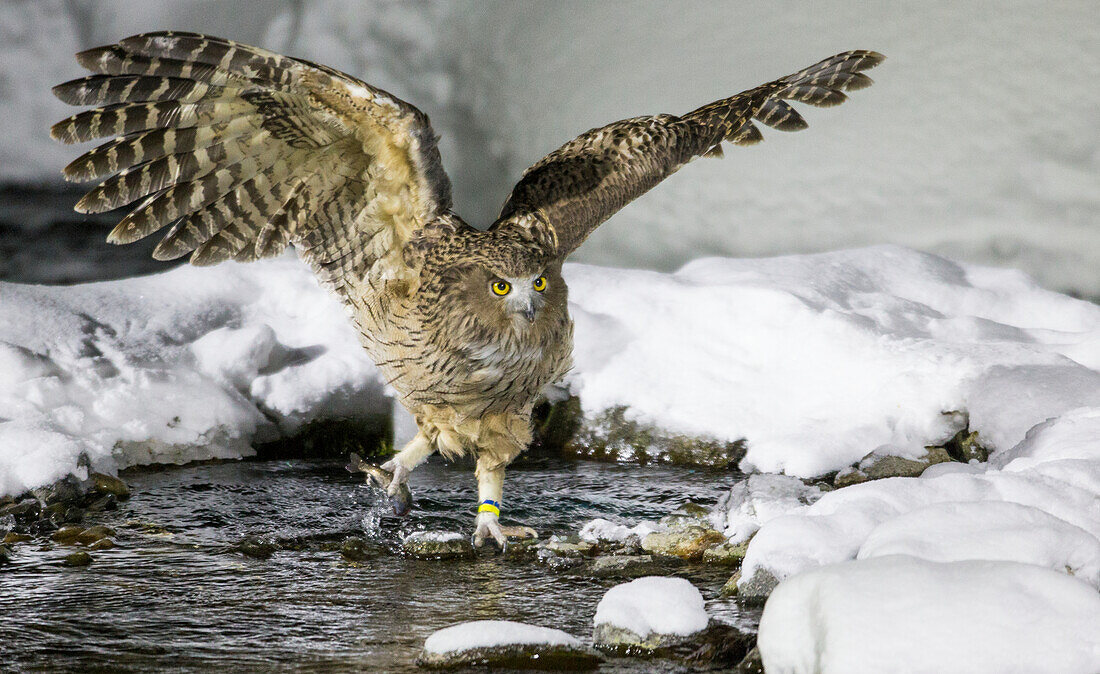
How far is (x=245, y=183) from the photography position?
3.99 metres

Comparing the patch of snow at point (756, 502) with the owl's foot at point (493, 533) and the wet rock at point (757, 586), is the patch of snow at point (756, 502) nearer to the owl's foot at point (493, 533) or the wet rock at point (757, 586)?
the wet rock at point (757, 586)

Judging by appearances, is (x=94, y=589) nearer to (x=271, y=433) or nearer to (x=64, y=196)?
(x=271, y=433)

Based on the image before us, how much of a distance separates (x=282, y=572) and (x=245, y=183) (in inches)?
62.1

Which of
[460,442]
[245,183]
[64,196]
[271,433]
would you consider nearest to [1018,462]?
[460,442]

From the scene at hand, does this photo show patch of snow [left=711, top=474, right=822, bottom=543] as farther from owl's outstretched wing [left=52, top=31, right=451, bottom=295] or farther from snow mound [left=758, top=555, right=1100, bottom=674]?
owl's outstretched wing [left=52, top=31, right=451, bottom=295]

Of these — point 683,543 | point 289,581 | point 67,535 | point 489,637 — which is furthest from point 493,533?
point 67,535

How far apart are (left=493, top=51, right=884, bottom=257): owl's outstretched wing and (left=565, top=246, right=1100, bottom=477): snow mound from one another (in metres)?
1.39

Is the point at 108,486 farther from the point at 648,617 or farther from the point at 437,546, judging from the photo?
the point at 648,617

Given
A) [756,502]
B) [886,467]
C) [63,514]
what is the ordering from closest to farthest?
[756,502] → [63,514] → [886,467]

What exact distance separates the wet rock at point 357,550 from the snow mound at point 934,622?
76.9 inches

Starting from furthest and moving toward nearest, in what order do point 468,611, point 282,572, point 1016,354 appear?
point 1016,354 → point 282,572 → point 468,611

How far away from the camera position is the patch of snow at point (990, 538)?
301 cm

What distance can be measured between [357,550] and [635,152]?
2371 millimetres

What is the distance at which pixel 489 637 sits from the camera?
289 cm
